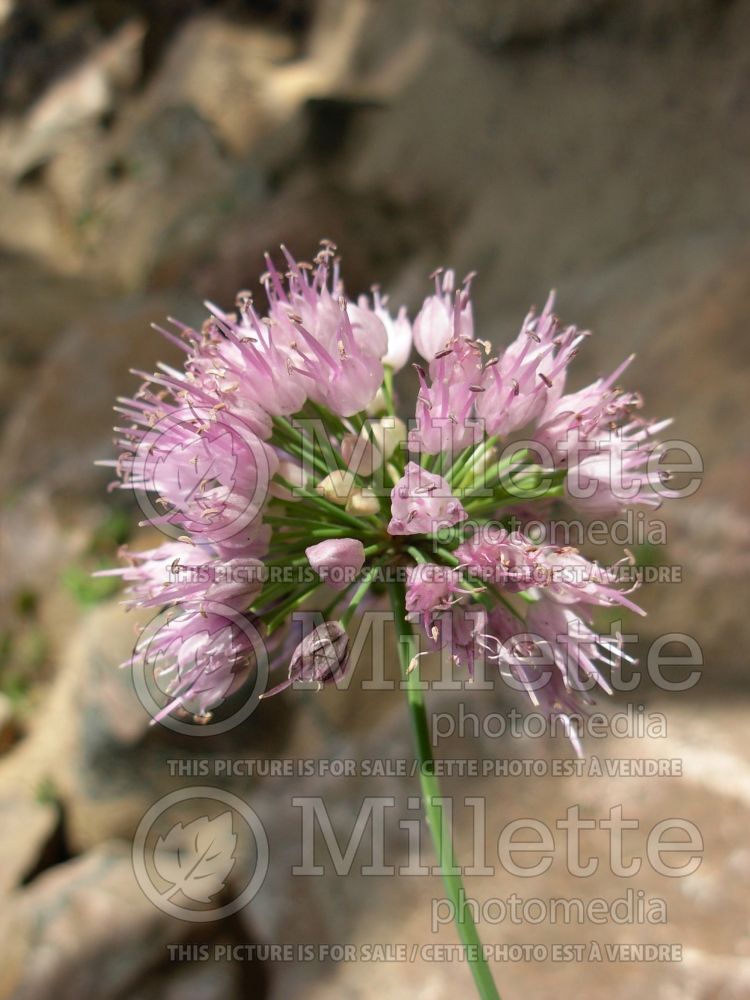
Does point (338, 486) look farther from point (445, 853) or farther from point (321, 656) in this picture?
point (445, 853)

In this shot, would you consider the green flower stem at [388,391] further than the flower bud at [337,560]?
Yes

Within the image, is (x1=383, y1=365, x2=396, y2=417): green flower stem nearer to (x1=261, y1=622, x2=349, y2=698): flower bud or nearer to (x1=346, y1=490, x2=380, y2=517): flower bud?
(x1=346, y1=490, x2=380, y2=517): flower bud

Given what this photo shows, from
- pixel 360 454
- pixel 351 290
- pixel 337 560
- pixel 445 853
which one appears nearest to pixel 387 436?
pixel 360 454

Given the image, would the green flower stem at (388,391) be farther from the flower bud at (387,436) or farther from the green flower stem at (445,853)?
the green flower stem at (445,853)

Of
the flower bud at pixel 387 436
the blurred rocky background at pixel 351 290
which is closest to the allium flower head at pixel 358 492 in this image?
the flower bud at pixel 387 436

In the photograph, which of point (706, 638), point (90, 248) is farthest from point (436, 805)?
point (90, 248)

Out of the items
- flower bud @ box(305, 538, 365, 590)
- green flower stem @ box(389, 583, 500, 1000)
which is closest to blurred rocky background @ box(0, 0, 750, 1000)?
green flower stem @ box(389, 583, 500, 1000)
